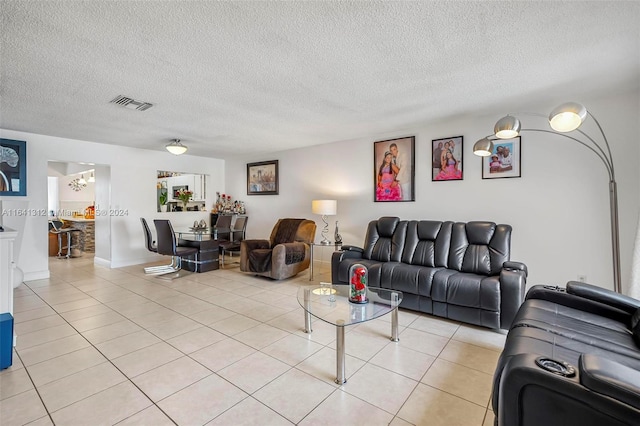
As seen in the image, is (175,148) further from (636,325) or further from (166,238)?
(636,325)

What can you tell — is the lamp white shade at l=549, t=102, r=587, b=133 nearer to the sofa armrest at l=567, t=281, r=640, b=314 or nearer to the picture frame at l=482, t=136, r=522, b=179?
the sofa armrest at l=567, t=281, r=640, b=314

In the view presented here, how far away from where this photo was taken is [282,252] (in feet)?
14.8

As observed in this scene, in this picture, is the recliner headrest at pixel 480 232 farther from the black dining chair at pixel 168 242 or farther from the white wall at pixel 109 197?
the white wall at pixel 109 197

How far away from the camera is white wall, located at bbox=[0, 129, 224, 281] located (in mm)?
4648

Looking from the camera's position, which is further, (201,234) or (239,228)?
(239,228)

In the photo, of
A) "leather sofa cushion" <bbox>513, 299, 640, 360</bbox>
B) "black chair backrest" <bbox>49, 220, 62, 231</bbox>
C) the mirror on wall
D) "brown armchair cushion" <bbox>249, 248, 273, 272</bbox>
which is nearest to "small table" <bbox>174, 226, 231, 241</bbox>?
"brown armchair cushion" <bbox>249, 248, 273, 272</bbox>

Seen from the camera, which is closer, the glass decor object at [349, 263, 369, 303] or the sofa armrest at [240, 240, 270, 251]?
the glass decor object at [349, 263, 369, 303]

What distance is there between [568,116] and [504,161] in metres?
1.53

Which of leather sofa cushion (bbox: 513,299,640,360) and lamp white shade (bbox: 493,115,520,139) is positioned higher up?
lamp white shade (bbox: 493,115,520,139)

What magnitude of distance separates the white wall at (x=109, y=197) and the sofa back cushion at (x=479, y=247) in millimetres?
5796

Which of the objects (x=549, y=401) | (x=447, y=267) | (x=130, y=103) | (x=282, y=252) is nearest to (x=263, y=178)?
(x=282, y=252)

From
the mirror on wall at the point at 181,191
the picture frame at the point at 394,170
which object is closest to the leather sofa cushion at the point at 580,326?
the picture frame at the point at 394,170

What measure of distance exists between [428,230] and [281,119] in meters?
2.42

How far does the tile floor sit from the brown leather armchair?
3.21 ft
